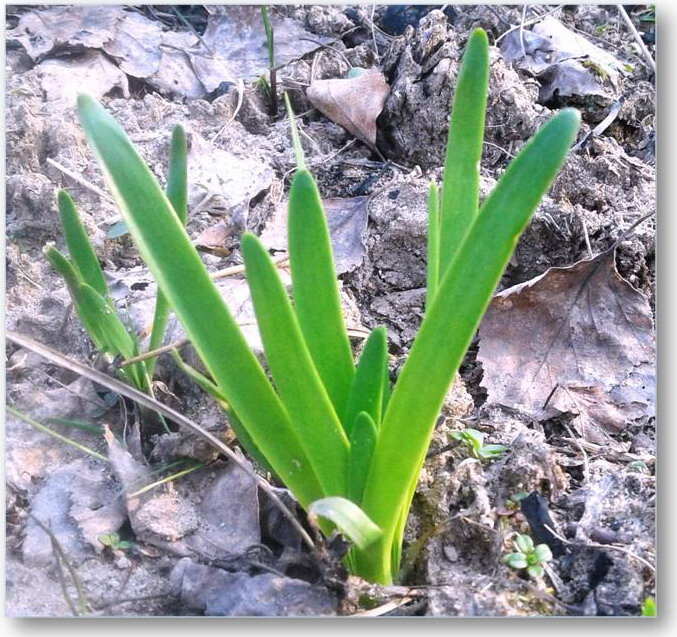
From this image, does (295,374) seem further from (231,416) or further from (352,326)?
(352,326)

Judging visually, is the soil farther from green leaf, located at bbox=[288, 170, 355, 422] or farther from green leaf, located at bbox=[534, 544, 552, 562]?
green leaf, located at bbox=[288, 170, 355, 422]

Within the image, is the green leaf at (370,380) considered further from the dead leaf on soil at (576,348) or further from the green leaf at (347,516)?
the dead leaf on soil at (576,348)

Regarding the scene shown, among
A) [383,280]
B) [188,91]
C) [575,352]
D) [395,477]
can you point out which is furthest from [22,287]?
[575,352]

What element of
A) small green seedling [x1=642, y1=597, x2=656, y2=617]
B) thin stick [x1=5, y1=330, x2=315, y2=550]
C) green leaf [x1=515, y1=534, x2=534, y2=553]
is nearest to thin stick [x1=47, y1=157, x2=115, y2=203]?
thin stick [x1=5, y1=330, x2=315, y2=550]

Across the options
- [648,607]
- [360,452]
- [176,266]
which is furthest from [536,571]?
[176,266]

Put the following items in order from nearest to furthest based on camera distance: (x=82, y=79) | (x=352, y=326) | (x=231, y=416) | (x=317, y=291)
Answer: (x=317, y=291) → (x=231, y=416) → (x=352, y=326) → (x=82, y=79)

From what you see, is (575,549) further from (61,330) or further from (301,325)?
(61,330)
